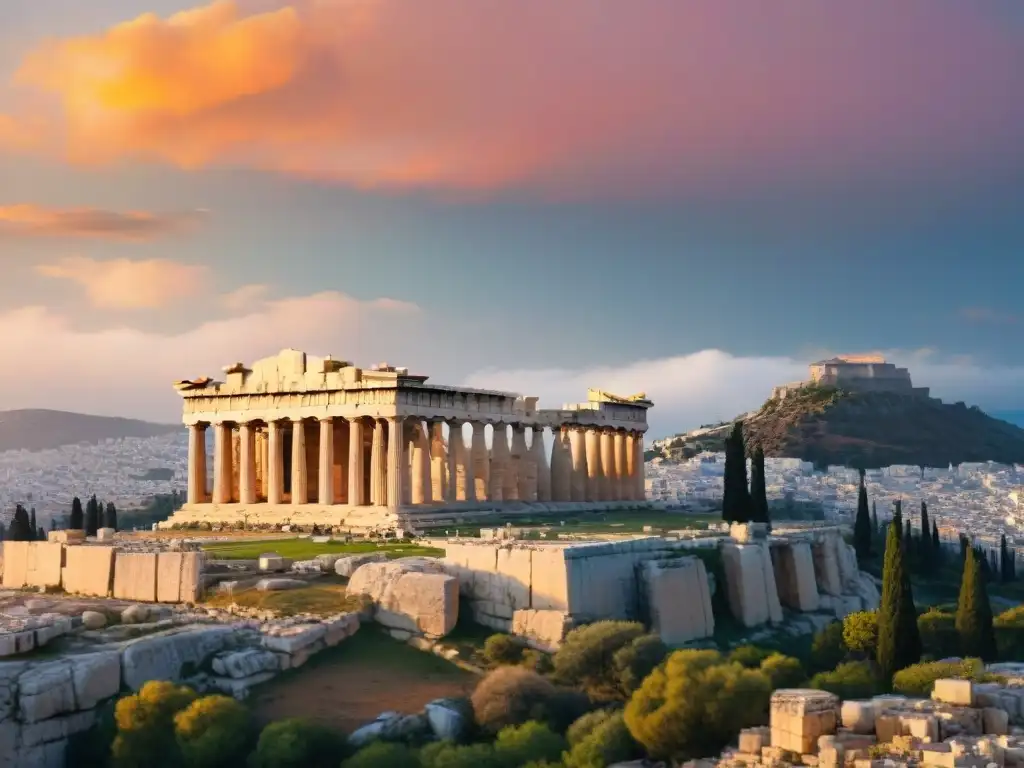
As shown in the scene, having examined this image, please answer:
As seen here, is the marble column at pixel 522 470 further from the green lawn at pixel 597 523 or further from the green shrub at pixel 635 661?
the green shrub at pixel 635 661

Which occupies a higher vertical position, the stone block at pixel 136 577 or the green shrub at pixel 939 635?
the stone block at pixel 136 577

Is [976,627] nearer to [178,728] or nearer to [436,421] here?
[178,728]

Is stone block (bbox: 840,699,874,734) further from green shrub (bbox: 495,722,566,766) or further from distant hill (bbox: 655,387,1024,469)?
distant hill (bbox: 655,387,1024,469)

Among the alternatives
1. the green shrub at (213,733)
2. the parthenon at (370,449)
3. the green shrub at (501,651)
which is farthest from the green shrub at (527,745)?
the parthenon at (370,449)

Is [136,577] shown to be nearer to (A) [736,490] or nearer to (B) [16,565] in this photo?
(B) [16,565]

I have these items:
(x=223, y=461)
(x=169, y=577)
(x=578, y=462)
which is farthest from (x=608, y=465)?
(x=169, y=577)

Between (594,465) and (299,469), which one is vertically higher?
(594,465)
